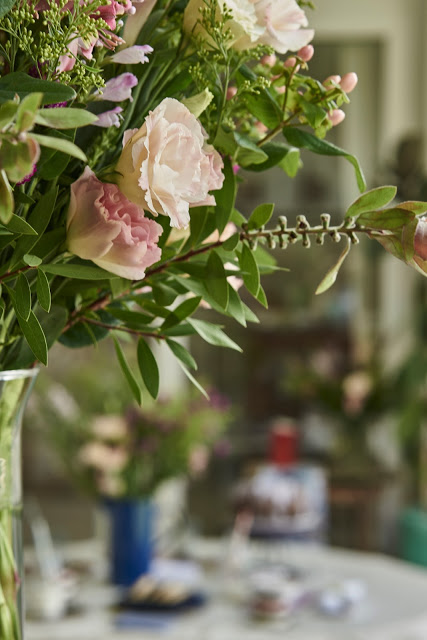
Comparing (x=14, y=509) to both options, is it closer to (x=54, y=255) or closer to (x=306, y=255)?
(x=54, y=255)

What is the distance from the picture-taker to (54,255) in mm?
558

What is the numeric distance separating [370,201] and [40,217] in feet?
0.66

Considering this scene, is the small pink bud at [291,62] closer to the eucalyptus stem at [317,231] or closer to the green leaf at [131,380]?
the eucalyptus stem at [317,231]

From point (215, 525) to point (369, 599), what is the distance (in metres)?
2.61

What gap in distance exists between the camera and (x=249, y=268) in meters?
0.58

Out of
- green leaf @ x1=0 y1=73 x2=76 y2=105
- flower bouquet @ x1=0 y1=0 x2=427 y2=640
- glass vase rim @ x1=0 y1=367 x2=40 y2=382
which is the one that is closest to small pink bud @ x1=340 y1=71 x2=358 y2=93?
flower bouquet @ x1=0 y1=0 x2=427 y2=640

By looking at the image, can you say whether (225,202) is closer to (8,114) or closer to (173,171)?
(173,171)

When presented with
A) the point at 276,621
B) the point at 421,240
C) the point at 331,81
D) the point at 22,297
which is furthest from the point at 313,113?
the point at 276,621

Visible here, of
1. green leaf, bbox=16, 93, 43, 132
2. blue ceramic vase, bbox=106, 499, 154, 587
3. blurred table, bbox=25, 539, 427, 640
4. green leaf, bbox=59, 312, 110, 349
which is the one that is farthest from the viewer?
blue ceramic vase, bbox=106, 499, 154, 587

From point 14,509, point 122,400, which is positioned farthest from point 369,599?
point 14,509

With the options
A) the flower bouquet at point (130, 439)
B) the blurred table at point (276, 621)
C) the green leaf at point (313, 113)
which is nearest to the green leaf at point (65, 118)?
the green leaf at point (313, 113)

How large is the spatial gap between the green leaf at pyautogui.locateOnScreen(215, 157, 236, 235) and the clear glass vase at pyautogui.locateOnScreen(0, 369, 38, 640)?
196 mm

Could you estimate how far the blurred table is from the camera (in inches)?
67.4

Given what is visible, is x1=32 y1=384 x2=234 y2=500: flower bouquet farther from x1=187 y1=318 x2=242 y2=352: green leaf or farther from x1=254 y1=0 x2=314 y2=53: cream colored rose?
x1=254 y1=0 x2=314 y2=53: cream colored rose
